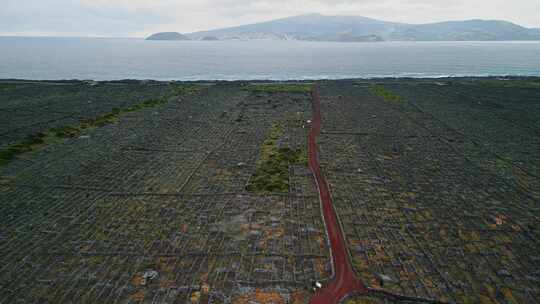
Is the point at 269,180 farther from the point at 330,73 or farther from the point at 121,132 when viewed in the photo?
the point at 330,73

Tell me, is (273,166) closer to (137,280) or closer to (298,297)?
(298,297)

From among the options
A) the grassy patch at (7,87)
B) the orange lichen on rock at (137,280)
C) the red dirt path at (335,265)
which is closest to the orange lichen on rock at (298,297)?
the red dirt path at (335,265)

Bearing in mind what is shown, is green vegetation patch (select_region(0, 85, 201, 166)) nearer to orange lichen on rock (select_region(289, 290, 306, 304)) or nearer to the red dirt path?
the red dirt path

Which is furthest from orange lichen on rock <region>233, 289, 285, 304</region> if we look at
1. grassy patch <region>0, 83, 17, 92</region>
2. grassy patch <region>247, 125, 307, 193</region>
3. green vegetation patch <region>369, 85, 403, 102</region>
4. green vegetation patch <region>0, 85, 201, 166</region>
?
grassy patch <region>0, 83, 17, 92</region>

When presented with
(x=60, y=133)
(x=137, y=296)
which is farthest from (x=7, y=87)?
(x=137, y=296)

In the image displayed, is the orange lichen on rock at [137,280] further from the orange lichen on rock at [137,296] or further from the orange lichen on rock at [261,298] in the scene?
the orange lichen on rock at [261,298]
